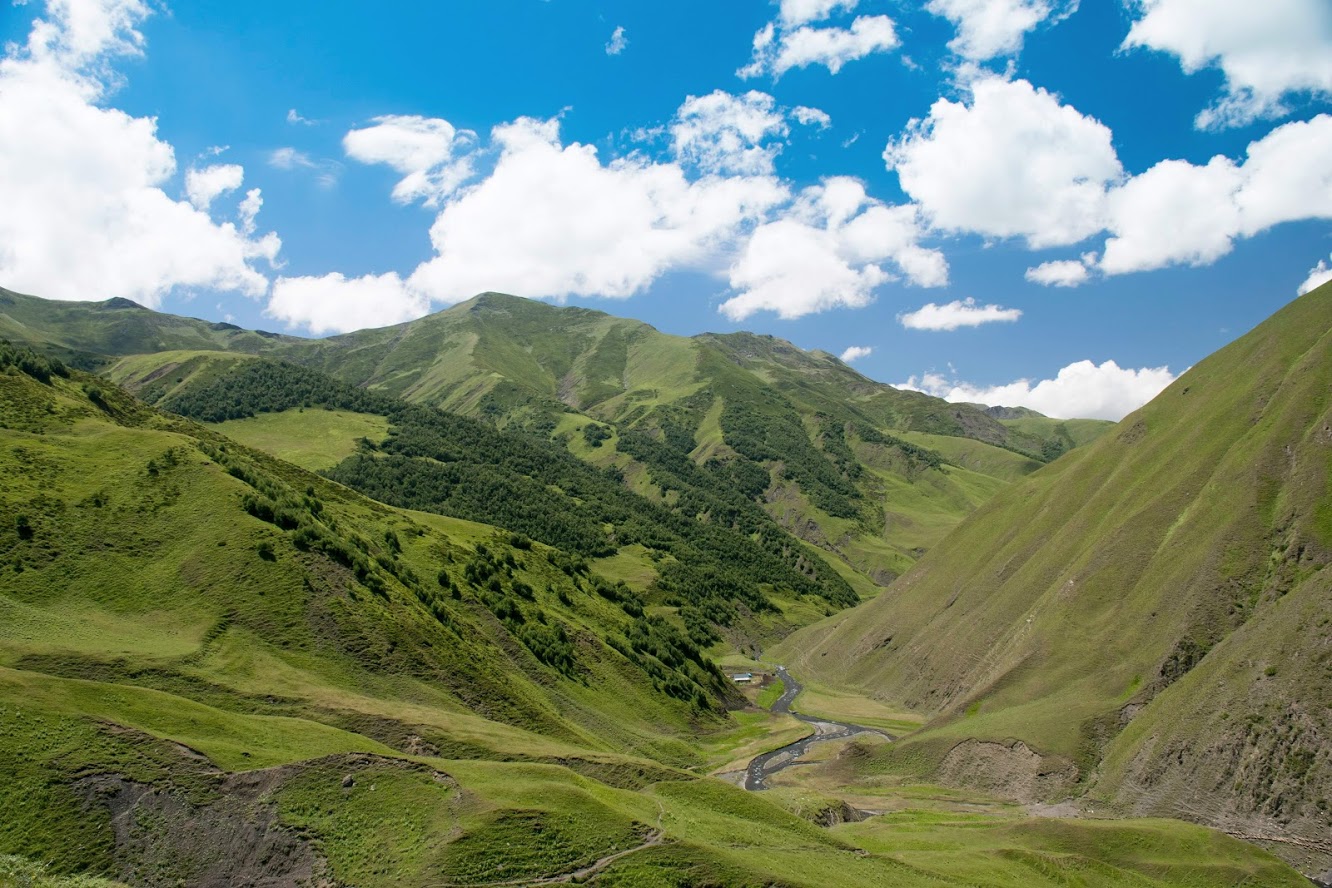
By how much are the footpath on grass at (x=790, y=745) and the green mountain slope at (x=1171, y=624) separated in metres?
15.2

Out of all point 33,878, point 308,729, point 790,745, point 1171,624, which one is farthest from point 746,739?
point 33,878

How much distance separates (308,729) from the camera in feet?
191

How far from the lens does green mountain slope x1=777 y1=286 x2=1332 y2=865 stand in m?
78.6

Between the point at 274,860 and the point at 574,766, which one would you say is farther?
the point at 574,766

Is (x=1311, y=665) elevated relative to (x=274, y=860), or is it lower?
elevated

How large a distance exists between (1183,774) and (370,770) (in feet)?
259

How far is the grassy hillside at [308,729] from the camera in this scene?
146 ft

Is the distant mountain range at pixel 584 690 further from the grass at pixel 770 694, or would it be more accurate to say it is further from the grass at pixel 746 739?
the grass at pixel 770 694

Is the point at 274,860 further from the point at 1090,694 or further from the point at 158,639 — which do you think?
the point at 1090,694

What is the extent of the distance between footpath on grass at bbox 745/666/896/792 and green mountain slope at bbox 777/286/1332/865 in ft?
49.8

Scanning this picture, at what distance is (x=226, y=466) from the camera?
107312 millimetres

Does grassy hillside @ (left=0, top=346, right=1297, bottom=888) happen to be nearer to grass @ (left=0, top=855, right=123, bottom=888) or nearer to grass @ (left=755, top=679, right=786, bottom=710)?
grass @ (left=0, top=855, right=123, bottom=888)

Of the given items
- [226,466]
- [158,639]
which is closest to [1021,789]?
[158,639]

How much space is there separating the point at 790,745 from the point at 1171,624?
57.8 metres
